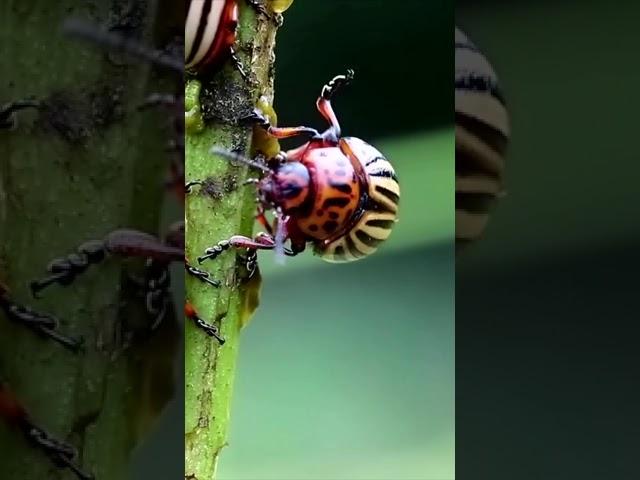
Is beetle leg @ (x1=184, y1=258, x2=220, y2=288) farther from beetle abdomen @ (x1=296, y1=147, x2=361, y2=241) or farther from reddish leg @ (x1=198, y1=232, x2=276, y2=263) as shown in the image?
beetle abdomen @ (x1=296, y1=147, x2=361, y2=241)

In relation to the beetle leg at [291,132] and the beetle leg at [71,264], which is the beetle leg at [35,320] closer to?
the beetle leg at [71,264]

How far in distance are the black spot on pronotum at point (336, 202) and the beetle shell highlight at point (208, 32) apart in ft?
0.71

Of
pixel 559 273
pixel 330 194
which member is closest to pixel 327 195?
pixel 330 194

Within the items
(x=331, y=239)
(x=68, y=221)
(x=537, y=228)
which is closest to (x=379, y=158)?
(x=331, y=239)

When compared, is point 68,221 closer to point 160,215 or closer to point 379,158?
point 160,215

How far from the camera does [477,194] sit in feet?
3.31

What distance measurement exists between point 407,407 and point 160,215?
1.42 feet

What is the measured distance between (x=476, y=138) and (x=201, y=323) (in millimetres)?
439

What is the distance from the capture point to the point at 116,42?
0.76 m

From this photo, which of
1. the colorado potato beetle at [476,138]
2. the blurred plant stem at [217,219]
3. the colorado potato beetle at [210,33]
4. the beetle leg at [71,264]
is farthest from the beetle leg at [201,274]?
the colorado potato beetle at [476,138]

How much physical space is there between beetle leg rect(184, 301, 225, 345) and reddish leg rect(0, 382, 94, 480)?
0.64 feet

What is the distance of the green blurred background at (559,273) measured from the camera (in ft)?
3.36

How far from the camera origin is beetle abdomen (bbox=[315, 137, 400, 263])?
0.96 meters

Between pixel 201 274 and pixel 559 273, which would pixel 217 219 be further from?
pixel 559 273
